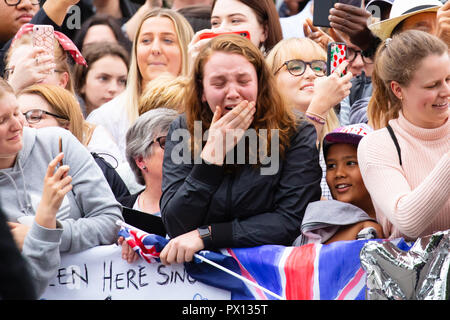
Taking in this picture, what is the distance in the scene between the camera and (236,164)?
417cm

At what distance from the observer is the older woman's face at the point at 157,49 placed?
6238 millimetres

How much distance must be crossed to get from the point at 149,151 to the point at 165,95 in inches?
20.5

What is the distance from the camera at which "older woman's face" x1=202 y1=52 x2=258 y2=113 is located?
421 cm

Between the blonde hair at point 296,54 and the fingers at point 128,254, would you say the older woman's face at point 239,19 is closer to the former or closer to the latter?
the blonde hair at point 296,54

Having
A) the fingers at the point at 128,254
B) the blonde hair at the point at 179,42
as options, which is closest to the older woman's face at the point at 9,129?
the fingers at the point at 128,254

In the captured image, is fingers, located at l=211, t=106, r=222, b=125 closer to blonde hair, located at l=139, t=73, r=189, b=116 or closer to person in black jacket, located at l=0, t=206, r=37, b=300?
blonde hair, located at l=139, t=73, r=189, b=116

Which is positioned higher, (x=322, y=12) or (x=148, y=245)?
(x=322, y=12)

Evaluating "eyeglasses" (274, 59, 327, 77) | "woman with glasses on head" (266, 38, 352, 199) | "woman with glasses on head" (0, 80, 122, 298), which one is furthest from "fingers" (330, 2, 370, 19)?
"woman with glasses on head" (0, 80, 122, 298)

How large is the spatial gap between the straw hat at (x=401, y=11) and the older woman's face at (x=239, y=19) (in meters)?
1.03

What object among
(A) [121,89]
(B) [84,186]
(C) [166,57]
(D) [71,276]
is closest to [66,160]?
(B) [84,186]

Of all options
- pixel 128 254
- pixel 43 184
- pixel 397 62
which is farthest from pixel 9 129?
pixel 397 62

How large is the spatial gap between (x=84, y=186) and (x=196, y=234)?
0.68 m

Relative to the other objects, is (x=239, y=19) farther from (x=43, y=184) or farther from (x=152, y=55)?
(x=43, y=184)

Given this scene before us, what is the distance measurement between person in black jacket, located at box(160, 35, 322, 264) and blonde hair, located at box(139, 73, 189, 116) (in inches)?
34.6
